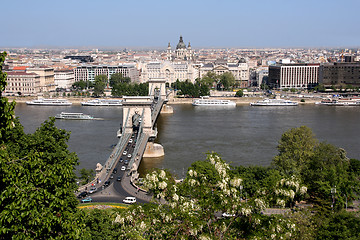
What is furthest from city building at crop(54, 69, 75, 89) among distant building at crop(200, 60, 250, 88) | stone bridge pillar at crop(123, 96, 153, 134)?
stone bridge pillar at crop(123, 96, 153, 134)

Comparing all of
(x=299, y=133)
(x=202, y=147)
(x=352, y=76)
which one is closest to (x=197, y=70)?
(x=352, y=76)

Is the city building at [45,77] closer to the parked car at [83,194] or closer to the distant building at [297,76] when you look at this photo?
the distant building at [297,76]

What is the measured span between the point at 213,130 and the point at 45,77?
95.3 feet

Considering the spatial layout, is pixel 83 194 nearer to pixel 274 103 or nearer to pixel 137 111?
pixel 137 111

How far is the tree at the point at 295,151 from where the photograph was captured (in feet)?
46.6

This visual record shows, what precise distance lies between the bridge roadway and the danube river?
2.73 feet

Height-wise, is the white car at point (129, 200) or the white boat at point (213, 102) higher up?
the white boat at point (213, 102)

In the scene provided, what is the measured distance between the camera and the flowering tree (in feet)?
21.5

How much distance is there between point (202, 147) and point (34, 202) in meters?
17.3

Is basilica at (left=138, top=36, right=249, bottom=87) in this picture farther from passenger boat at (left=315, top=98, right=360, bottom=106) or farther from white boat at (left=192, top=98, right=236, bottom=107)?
passenger boat at (left=315, top=98, right=360, bottom=106)

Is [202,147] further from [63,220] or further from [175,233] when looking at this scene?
[63,220]

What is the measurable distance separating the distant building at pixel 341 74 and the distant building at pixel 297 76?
1.84 meters

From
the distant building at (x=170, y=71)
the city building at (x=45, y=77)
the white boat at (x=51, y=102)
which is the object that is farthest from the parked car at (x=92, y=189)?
the distant building at (x=170, y=71)

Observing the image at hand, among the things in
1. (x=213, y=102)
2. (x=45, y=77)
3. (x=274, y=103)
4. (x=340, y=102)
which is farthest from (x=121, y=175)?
(x=45, y=77)
